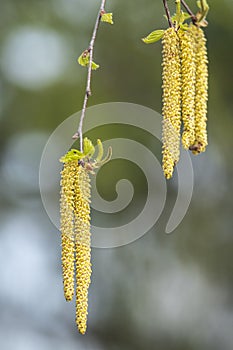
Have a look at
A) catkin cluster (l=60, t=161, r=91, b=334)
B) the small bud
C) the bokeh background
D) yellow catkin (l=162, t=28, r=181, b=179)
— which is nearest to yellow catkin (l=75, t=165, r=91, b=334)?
catkin cluster (l=60, t=161, r=91, b=334)

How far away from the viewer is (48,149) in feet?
12.2

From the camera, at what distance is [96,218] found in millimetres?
3908

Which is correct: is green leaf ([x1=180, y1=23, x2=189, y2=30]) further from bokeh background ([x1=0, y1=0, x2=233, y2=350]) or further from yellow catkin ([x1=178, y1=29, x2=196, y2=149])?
bokeh background ([x1=0, y1=0, x2=233, y2=350])

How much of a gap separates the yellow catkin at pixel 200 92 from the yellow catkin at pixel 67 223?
18cm

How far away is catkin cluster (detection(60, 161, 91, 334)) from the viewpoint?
911 millimetres

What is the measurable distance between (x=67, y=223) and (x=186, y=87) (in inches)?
10.4

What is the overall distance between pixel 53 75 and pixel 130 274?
4.33 ft

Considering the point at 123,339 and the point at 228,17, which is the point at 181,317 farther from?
the point at 228,17

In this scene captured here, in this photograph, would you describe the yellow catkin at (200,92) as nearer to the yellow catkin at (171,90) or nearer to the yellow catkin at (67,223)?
the yellow catkin at (171,90)

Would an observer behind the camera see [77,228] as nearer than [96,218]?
Yes

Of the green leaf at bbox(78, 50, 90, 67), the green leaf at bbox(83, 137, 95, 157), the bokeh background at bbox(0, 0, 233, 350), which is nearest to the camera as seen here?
the green leaf at bbox(83, 137, 95, 157)

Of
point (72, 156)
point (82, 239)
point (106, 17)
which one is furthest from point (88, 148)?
point (106, 17)

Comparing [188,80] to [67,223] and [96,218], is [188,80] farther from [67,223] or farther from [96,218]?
[96,218]

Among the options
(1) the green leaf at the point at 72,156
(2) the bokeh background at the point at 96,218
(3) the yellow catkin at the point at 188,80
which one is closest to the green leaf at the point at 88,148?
(1) the green leaf at the point at 72,156
